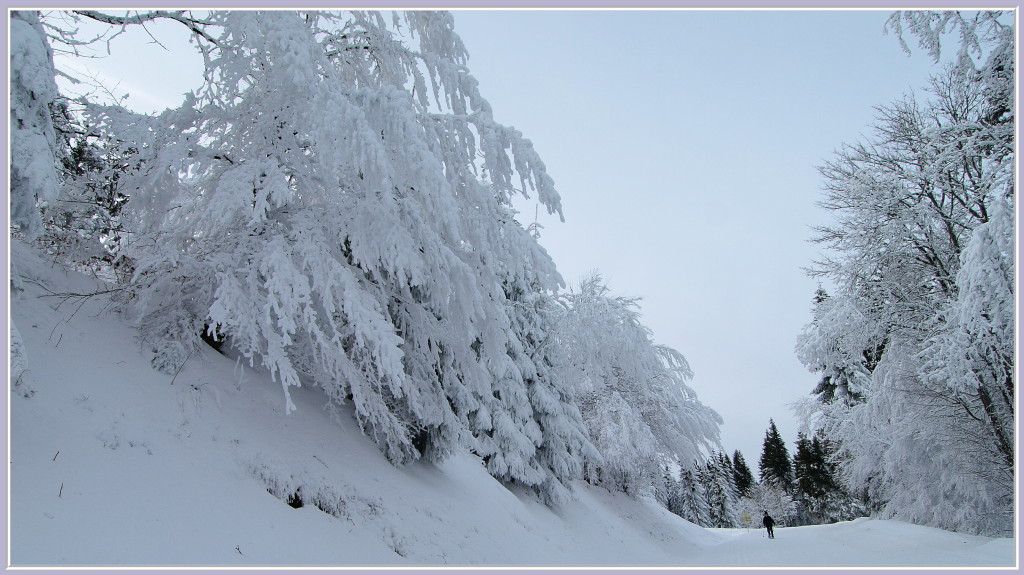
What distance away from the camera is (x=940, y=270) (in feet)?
31.8

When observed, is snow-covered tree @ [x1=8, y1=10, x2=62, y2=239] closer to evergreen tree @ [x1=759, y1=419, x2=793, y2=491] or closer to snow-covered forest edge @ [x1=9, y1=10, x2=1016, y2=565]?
snow-covered forest edge @ [x1=9, y1=10, x2=1016, y2=565]

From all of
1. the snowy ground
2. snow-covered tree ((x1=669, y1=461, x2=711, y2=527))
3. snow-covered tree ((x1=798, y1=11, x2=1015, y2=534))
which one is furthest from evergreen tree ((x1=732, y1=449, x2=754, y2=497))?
the snowy ground

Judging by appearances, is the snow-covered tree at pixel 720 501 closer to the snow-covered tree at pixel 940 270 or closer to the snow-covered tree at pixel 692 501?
the snow-covered tree at pixel 692 501

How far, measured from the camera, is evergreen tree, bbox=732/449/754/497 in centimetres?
7281

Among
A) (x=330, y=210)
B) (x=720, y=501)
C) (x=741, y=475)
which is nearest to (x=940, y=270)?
(x=330, y=210)

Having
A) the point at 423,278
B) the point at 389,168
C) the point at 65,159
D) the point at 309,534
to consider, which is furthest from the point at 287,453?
the point at 65,159

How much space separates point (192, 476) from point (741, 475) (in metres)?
81.6

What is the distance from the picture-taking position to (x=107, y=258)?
24.7 ft

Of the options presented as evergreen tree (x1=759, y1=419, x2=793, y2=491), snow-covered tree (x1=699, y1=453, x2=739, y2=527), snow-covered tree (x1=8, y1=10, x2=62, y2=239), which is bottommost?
snow-covered tree (x1=699, y1=453, x2=739, y2=527)

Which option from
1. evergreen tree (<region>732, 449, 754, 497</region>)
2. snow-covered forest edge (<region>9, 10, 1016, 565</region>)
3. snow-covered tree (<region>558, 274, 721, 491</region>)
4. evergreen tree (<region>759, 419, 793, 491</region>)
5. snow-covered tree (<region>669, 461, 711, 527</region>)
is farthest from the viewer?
evergreen tree (<region>732, 449, 754, 497</region>)

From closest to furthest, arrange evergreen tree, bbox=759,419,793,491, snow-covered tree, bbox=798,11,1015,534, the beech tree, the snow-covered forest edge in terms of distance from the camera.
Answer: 1. the snow-covered forest edge
2. the beech tree
3. snow-covered tree, bbox=798,11,1015,534
4. evergreen tree, bbox=759,419,793,491

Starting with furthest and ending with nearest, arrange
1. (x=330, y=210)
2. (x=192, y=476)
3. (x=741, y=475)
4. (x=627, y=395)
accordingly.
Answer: (x=741, y=475) → (x=627, y=395) → (x=330, y=210) → (x=192, y=476)

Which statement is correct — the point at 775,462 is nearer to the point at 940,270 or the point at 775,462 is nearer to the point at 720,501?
the point at 720,501

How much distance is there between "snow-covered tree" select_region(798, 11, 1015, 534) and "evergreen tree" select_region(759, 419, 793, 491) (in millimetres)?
48872
